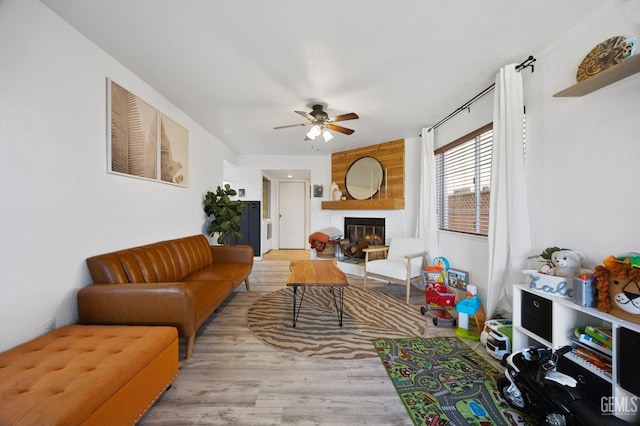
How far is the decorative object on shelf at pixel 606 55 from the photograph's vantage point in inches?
54.9

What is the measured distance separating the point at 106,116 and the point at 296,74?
177 cm

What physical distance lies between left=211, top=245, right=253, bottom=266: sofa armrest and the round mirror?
2.55 meters

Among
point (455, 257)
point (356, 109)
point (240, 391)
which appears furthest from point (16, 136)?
point (455, 257)

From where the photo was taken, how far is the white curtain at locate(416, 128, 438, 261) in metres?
3.71

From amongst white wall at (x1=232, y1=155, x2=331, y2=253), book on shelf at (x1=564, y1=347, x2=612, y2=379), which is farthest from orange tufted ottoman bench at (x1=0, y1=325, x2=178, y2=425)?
white wall at (x1=232, y1=155, x2=331, y2=253)

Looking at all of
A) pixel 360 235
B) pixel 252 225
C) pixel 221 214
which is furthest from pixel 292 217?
pixel 221 214

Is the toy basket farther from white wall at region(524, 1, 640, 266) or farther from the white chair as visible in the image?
white wall at region(524, 1, 640, 266)

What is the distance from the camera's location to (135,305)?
1788mm

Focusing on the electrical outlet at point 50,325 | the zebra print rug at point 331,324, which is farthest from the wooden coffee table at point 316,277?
the electrical outlet at point 50,325

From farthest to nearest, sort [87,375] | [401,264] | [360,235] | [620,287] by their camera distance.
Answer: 1. [360,235]
2. [401,264]
3. [620,287]
4. [87,375]

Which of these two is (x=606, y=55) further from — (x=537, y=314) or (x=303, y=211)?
(x=303, y=211)

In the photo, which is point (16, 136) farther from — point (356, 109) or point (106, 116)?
point (356, 109)

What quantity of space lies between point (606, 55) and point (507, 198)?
1.12 metres

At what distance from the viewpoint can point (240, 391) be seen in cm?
165
